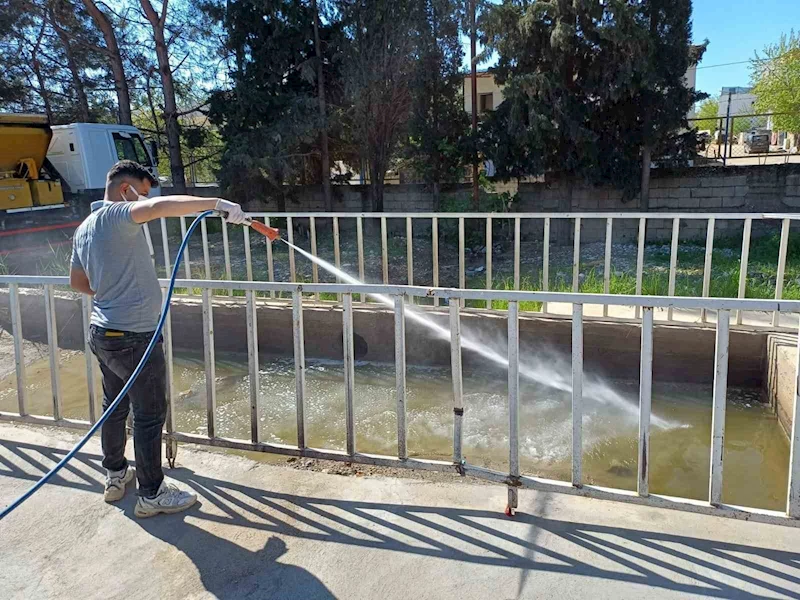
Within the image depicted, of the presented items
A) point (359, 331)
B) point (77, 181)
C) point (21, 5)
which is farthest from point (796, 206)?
point (21, 5)

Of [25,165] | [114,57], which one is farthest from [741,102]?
[25,165]

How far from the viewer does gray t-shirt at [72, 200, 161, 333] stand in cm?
266

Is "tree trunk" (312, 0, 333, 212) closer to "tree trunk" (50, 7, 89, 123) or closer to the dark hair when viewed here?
"tree trunk" (50, 7, 89, 123)

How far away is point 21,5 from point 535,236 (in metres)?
12.7

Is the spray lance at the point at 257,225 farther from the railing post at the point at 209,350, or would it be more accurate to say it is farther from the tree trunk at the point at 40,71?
the tree trunk at the point at 40,71

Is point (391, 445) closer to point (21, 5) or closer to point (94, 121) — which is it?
point (21, 5)

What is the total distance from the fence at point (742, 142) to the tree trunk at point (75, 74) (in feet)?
47.1

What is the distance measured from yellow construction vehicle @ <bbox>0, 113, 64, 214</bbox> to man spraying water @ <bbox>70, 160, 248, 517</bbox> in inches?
429

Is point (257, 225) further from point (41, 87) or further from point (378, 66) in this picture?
point (41, 87)

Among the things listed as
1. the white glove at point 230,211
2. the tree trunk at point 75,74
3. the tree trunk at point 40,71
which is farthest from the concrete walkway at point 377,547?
the tree trunk at point 40,71

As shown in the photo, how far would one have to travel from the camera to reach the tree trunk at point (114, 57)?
1390 centimetres

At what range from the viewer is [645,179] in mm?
10977

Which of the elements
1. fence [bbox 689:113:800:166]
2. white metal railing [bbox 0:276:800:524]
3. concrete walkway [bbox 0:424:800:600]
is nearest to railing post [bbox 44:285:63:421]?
white metal railing [bbox 0:276:800:524]

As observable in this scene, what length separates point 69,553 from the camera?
262 cm
